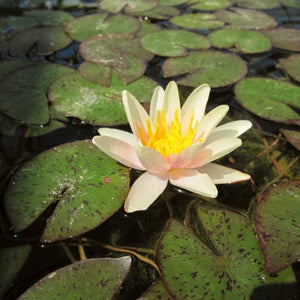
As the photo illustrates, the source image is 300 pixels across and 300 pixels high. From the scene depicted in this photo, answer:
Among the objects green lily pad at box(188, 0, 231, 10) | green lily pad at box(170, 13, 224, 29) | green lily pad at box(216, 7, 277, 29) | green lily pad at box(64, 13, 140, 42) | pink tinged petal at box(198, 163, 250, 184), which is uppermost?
green lily pad at box(188, 0, 231, 10)

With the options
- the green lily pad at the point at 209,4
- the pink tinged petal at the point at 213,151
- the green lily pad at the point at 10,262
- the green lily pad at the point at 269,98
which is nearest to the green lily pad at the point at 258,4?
the green lily pad at the point at 209,4

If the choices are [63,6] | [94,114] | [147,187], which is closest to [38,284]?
[147,187]

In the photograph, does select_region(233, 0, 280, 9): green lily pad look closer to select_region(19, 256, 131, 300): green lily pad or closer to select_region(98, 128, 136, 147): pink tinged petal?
select_region(98, 128, 136, 147): pink tinged petal

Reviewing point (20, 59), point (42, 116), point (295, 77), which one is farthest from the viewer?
point (20, 59)

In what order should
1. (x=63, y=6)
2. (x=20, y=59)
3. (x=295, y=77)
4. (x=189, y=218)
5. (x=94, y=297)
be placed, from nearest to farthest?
(x=94, y=297)
(x=189, y=218)
(x=295, y=77)
(x=20, y=59)
(x=63, y=6)

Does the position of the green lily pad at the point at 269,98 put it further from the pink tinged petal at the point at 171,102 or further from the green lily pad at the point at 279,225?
the pink tinged petal at the point at 171,102

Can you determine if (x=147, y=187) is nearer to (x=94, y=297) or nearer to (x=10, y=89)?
(x=94, y=297)

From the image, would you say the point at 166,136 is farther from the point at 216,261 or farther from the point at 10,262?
the point at 10,262

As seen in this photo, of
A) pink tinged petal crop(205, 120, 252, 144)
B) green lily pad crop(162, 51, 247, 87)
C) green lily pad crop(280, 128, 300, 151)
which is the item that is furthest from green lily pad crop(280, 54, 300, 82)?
pink tinged petal crop(205, 120, 252, 144)
